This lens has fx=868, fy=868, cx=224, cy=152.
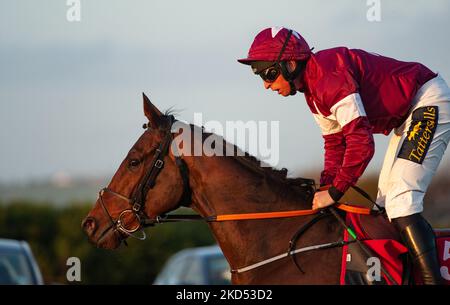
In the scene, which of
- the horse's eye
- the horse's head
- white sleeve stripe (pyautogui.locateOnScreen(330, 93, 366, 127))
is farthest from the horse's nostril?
white sleeve stripe (pyautogui.locateOnScreen(330, 93, 366, 127))

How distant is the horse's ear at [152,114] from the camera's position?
19.6 feet

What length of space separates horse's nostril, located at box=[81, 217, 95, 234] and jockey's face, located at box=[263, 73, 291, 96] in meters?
1.55

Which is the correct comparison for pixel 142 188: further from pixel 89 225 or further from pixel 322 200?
pixel 322 200

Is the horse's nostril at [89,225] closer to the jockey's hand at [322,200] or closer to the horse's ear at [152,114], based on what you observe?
the horse's ear at [152,114]

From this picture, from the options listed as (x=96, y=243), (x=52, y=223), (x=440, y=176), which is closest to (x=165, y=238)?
(x=52, y=223)

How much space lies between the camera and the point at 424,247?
545cm

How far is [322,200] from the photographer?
5.70 metres

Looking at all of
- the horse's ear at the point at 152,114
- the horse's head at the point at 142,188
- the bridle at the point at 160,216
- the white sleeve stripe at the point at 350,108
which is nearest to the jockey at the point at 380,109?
the white sleeve stripe at the point at 350,108

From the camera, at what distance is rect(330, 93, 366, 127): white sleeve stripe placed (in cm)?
558

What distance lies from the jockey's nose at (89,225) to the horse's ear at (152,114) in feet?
2.63

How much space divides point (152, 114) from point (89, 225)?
36.0 inches

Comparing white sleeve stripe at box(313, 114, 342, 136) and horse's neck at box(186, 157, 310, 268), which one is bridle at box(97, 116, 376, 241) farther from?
white sleeve stripe at box(313, 114, 342, 136)

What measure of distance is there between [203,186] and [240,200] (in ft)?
0.89

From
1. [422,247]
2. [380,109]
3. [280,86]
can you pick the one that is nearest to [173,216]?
[280,86]
